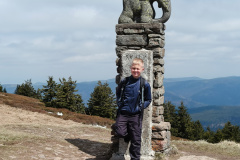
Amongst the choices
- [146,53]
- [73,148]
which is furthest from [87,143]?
[146,53]

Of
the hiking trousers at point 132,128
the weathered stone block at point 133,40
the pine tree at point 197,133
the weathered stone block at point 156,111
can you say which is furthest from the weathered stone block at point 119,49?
the pine tree at point 197,133

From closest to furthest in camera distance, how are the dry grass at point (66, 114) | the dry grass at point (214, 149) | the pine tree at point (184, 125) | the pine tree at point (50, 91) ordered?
the dry grass at point (214, 149) → the dry grass at point (66, 114) → the pine tree at point (184, 125) → the pine tree at point (50, 91)

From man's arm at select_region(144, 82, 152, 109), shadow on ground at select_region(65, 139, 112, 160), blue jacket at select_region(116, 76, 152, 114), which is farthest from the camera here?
shadow on ground at select_region(65, 139, 112, 160)

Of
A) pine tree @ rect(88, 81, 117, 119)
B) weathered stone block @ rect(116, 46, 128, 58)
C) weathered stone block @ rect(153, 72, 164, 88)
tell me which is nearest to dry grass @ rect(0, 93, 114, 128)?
pine tree @ rect(88, 81, 117, 119)

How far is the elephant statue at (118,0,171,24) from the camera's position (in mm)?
9789

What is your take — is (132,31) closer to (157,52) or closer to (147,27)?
(147,27)

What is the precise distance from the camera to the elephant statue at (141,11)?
32.1 feet

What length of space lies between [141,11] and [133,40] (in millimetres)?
1252

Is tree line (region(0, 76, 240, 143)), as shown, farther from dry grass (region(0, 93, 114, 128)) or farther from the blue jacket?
the blue jacket

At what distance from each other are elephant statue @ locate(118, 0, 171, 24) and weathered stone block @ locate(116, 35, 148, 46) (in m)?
0.69

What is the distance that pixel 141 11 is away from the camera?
9.91m

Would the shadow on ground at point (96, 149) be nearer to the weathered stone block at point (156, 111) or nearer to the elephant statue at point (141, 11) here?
the weathered stone block at point (156, 111)

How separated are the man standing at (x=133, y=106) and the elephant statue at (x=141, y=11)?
3.73 metres

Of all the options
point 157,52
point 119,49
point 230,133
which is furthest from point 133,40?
point 230,133
